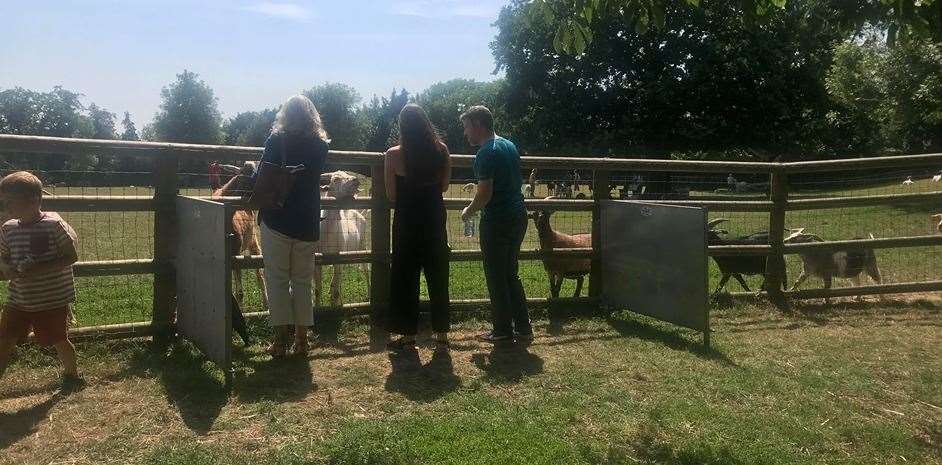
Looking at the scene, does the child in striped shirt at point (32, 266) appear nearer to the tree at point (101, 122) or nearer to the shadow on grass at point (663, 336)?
the shadow on grass at point (663, 336)

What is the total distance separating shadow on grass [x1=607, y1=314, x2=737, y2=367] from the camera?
577cm

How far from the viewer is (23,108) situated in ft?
230

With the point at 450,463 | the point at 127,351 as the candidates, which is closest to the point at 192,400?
the point at 127,351

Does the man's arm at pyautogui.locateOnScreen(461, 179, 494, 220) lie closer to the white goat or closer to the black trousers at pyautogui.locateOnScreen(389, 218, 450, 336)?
the black trousers at pyautogui.locateOnScreen(389, 218, 450, 336)

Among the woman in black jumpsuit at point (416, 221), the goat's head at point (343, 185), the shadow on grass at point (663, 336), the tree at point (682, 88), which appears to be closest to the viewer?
the woman in black jumpsuit at point (416, 221)

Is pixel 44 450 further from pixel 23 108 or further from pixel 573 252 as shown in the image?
pixel 23 108

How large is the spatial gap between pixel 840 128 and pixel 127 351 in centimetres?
3998

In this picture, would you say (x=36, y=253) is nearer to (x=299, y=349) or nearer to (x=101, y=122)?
(x=299, y=349)

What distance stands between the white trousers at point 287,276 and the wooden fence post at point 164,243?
33.6 inches

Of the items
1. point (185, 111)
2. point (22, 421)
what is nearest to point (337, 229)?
point (22, 421)

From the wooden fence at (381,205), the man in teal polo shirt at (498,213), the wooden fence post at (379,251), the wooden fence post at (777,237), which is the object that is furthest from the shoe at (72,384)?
the wooden fence post at (777,237)

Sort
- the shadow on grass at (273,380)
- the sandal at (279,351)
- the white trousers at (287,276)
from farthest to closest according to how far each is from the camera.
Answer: the sandal at (279,351) → the white trousers at (287,276) → the shadow on grass at (273,380)

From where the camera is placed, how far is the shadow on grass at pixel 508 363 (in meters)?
5.11

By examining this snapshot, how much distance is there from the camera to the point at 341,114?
277ft
